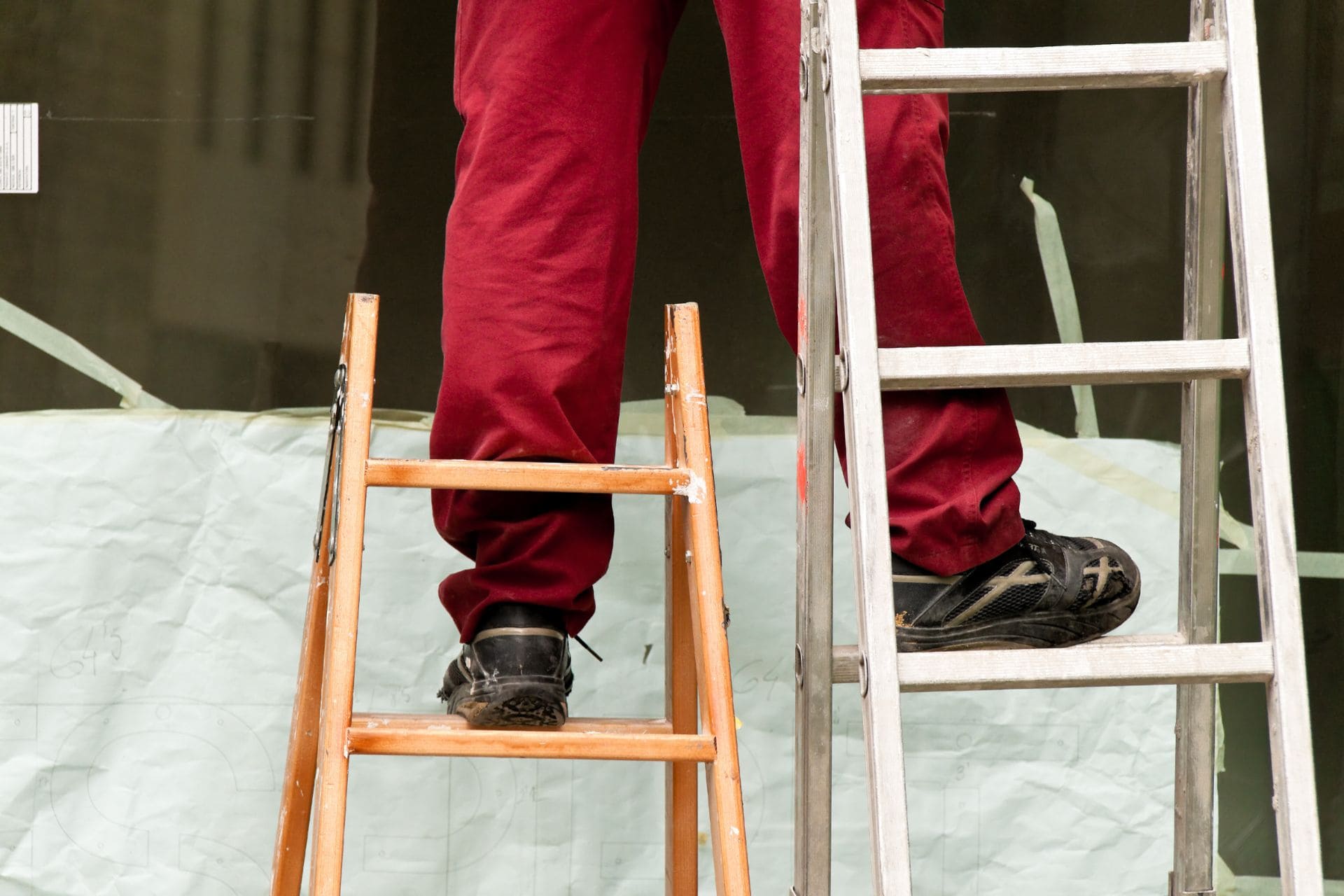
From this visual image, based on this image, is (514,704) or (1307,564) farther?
(1307,564)

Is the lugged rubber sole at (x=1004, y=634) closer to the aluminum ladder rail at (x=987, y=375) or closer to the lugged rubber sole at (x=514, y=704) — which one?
the aluminum ladder rail at (x=987, y=375)

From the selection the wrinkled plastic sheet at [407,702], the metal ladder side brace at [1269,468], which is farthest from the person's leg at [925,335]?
the wrinkled plastic sheet at [407,702]

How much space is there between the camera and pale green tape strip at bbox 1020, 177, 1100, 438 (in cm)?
176

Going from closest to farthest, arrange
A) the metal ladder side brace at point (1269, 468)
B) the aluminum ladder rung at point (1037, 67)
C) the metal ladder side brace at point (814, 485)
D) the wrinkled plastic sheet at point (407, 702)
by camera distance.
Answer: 1. the metal ladder side brace at point (1269, 468)
2. the aluminum ladder rung at point (1037, 67)
3. the metal ladder side brace at point (814, 485)
4. the wrinkled plastic sheet at point (407, 702)

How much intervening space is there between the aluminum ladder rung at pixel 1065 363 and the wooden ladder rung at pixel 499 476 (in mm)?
318

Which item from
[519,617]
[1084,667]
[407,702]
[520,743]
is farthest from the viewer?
[407,702]

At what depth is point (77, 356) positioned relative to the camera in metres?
1.76

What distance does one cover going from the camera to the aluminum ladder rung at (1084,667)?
0.88 m

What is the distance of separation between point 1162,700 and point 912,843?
400mm

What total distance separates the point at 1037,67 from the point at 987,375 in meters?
0.25

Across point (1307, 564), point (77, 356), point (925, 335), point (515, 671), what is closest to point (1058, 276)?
point (1307, 564)

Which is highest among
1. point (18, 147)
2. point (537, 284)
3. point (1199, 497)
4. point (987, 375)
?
point (18, 147)

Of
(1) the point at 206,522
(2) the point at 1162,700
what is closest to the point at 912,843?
(2) the point at 1162,700

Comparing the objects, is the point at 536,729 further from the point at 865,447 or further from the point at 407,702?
the point at 407,702
